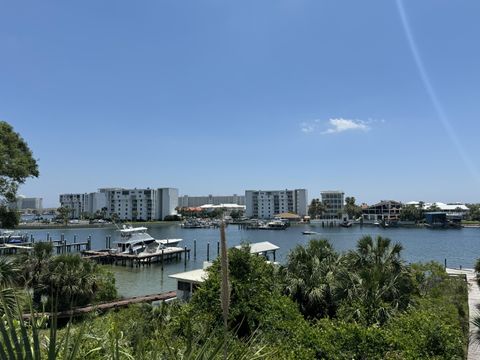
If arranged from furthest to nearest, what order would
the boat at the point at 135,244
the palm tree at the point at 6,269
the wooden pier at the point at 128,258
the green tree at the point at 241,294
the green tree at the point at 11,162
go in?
the boat at the point at 135,244 → the wooden pier at the point at 128,258 → the green tree at the point at 11,162 → the green tree at the point at 241,294 → the palm tree at the point at 6,269

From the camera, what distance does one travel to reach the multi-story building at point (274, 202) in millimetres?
177875

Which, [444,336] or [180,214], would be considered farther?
[180,214]

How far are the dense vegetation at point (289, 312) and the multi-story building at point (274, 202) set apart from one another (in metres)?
151

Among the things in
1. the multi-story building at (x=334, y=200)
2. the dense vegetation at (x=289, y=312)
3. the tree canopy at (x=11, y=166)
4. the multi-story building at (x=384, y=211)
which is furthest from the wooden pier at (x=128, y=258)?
the multi-story building at (x=334, y=200)

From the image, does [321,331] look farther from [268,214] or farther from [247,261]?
[268,214]

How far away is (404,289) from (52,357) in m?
18.0

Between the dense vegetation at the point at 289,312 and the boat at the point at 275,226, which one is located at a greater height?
the dense vegetation at the point at 289,312

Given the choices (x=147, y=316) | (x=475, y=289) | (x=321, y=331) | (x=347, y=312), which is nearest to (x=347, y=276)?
(x=347, y=312)

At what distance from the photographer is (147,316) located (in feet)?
55.8

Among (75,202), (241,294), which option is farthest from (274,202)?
(241,294)

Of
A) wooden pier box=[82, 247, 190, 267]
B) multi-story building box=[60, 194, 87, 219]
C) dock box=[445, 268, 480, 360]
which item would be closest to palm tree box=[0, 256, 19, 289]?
dock box=[445, 268, 480, 360]

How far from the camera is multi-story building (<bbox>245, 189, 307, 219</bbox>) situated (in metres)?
178

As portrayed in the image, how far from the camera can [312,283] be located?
18.7 metres

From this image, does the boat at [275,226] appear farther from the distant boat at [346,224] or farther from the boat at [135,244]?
→ the boat at [135,244]
